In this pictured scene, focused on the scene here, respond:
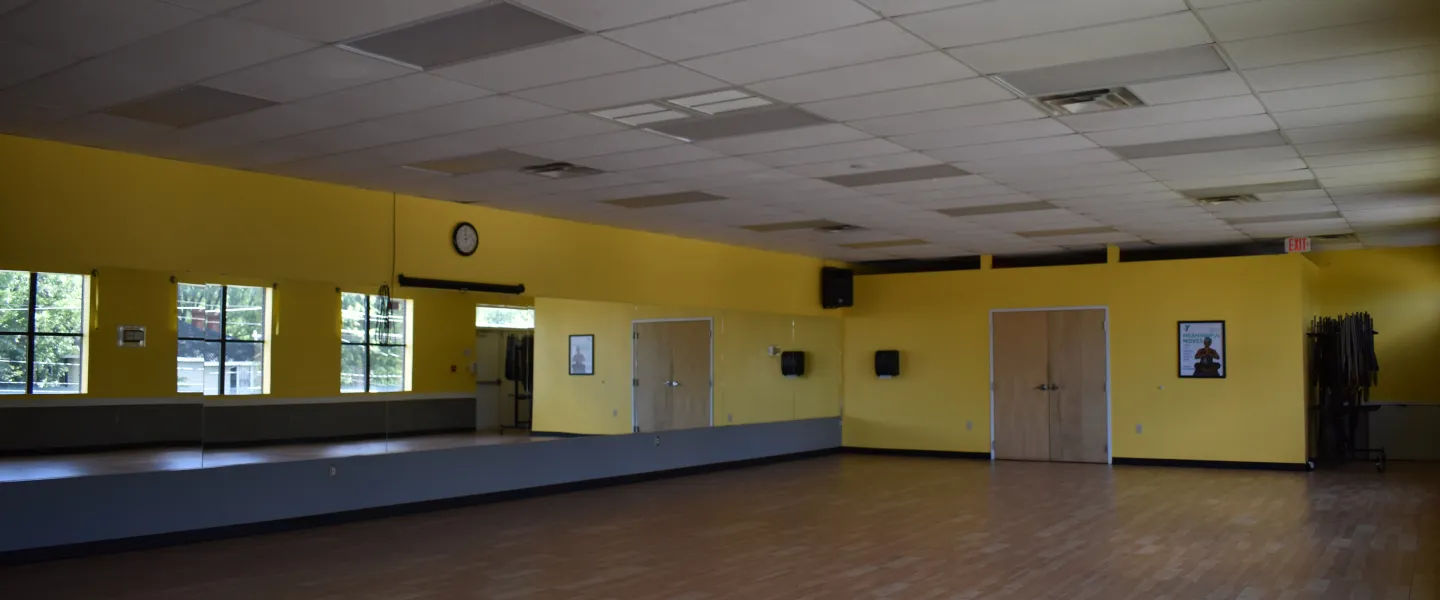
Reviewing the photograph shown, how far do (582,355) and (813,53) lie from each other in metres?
6.41

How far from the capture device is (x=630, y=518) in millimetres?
8336

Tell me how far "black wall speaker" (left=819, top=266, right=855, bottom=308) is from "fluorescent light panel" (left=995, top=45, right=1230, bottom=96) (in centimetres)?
856

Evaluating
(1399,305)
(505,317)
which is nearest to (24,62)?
(505,317)

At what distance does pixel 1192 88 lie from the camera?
17.8 ft

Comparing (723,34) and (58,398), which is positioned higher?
(723,34)

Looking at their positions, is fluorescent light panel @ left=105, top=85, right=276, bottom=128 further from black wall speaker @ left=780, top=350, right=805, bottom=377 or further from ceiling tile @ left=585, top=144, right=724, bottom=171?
black wall speaker @ left=780, top=350, right=805, bottom=377

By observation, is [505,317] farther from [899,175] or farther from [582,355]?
[899,175]

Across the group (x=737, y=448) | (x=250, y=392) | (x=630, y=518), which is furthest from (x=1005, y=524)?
(x=250, y=392)

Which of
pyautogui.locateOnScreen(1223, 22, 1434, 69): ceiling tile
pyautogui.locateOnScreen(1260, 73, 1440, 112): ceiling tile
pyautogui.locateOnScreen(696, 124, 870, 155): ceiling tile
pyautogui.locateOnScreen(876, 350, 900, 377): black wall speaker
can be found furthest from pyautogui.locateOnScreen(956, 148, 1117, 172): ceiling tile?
pyautogui.locateOnScreen(876, 350, 900, 377): black wall speaker

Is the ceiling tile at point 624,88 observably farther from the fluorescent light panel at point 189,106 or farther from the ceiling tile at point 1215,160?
the ceiling tile at point 1215,160

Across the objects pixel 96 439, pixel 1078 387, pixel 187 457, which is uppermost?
pixel 1078 387

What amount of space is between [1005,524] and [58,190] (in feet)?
22.5

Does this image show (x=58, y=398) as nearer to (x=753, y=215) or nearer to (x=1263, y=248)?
(x=753, y=215)

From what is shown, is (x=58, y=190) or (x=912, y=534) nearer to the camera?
(x=58, y=190)
